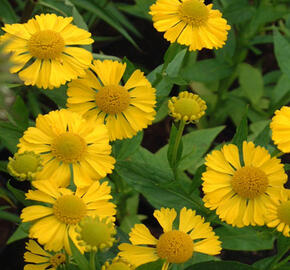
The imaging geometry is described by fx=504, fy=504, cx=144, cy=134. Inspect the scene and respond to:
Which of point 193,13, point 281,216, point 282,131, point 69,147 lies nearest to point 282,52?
point 193,13

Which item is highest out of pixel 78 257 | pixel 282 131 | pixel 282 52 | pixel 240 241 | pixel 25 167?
pixel 282 52

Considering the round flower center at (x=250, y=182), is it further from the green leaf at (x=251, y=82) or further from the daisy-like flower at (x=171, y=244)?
the green leaf at (x=251, y=82)

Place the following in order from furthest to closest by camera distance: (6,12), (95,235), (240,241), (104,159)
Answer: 1. (6,12)
2. (240,241)
3. (104,159)
4. (95,235)

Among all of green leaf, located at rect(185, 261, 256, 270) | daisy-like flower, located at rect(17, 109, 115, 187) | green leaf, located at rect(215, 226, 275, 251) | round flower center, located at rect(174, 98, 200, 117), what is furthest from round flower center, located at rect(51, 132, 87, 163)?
green leaf, located at rect(215, 226, 275, 251)

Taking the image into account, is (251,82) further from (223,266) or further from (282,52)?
(223,266)

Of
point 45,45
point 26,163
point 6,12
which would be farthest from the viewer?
point 6,12

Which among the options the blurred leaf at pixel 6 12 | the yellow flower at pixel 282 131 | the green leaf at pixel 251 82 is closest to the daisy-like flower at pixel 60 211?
the yellow flower at pixel 282 131
